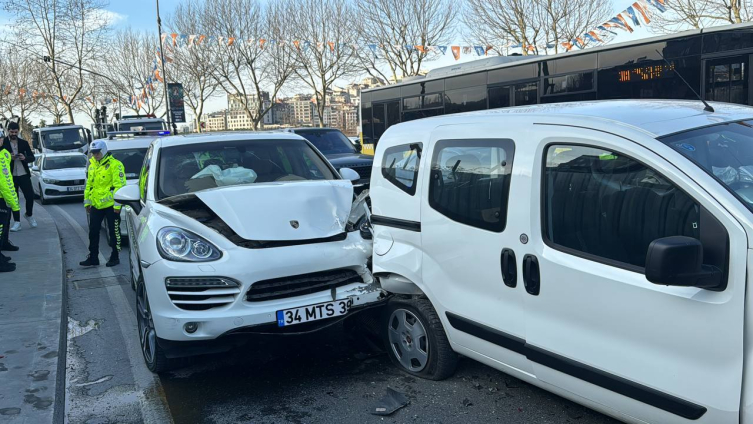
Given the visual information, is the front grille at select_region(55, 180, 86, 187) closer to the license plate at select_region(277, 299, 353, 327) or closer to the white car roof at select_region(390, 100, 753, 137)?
the license plate at select_region(277, 299, 353, 327)

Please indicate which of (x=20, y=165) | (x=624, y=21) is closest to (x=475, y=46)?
(x=624, y=21)

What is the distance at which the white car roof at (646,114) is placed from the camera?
2930 millimetres

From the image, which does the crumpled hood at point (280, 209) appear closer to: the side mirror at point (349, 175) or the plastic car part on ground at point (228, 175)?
the plastic car part on ground at point (228, 175)

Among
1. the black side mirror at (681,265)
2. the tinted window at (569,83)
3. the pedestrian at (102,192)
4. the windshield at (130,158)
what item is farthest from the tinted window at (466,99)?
the black side mirror at (681,265)

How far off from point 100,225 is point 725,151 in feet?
25.1

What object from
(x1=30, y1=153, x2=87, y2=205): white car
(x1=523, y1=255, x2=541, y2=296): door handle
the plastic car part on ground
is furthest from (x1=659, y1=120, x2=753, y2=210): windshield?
(x1=30, y1=153, x2=87, y2=205): white car

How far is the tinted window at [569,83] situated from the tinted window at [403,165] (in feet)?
28.7

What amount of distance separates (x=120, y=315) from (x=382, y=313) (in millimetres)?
3064

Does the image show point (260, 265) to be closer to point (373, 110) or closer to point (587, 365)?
point (587, 365)

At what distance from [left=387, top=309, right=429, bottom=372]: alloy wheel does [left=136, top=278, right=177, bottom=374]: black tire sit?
159 cm

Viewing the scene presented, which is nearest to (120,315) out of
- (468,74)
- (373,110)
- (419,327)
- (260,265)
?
(260,265)

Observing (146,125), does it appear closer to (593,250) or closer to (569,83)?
(569,83)

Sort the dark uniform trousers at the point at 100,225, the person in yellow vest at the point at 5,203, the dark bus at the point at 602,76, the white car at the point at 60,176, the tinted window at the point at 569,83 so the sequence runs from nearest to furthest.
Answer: the person in yellow vest at the point at 5,203
the dark uniform trousers at the point at 100,225
the dark bus at the point at 602,76
the tinted window at the point at 569,83
the white car at the point at 60,176

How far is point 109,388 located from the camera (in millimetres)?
4336
